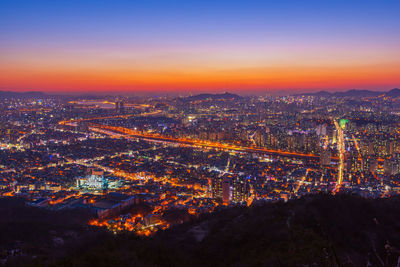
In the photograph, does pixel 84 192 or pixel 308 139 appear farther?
pixel 308 139

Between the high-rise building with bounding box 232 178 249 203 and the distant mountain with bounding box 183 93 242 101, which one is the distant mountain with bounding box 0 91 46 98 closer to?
the distant mountain with bounding box 183 93 242 101

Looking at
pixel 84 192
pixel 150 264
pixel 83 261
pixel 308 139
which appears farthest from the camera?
pixel 308 139

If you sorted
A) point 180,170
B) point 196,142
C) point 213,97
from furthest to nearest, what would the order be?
point 213,97, point 196,142, point 180,170

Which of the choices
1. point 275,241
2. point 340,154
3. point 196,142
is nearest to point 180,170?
point 275,241

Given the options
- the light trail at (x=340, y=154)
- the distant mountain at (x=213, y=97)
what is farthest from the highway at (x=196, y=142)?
the distant mountain at (x=213, y=97)

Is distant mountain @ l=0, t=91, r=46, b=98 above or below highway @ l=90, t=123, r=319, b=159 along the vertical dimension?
above

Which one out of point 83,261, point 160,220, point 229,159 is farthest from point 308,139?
point 83,261

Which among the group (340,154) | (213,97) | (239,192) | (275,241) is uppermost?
(213,97)

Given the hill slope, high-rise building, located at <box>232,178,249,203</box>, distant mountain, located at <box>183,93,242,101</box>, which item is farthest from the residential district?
distant mountain, located at <box>183,93,242,101</box>

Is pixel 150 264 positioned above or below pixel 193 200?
above

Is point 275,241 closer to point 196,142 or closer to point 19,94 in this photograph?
point 196,142

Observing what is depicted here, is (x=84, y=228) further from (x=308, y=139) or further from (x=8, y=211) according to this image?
(x=308, y=139)
